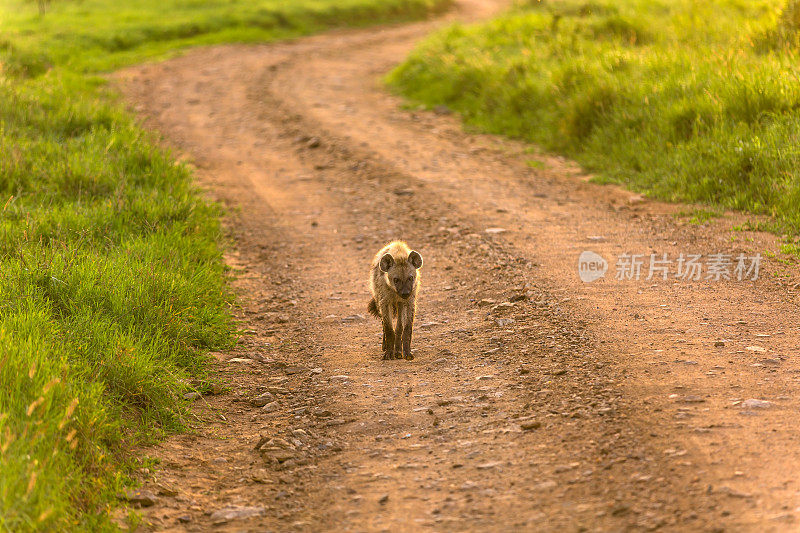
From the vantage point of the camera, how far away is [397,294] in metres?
6.89

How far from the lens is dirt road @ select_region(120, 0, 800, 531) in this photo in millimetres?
4496

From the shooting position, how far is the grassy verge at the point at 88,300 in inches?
180

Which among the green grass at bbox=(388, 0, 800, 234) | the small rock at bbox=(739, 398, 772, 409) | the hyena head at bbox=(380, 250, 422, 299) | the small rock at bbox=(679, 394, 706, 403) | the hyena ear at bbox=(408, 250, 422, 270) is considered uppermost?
the green grass at bbox=(388, 0, 800, 234)

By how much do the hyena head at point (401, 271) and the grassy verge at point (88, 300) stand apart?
4.99 ft

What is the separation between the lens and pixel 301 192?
12047 mm

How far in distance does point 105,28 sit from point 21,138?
549 inches

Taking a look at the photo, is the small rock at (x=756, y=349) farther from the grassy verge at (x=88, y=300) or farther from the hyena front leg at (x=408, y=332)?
the grassy verge at (x=88, y=300)

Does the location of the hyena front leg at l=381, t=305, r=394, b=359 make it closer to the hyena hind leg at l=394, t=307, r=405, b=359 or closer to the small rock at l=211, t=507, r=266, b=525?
the hyena hind leg at l=394, t=307, r=405, b=359

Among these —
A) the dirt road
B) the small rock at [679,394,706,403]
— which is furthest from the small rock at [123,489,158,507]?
the small rock at [679,394,706,403]

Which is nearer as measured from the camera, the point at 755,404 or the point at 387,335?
the point at 755,404

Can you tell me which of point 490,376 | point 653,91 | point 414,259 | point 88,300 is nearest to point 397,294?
point 414,259

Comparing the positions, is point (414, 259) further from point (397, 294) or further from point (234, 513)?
point (234, 513)

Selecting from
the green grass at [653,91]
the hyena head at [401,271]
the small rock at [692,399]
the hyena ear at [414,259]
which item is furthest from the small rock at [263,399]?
the green grass at [653,91]

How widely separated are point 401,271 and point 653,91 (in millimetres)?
6733
